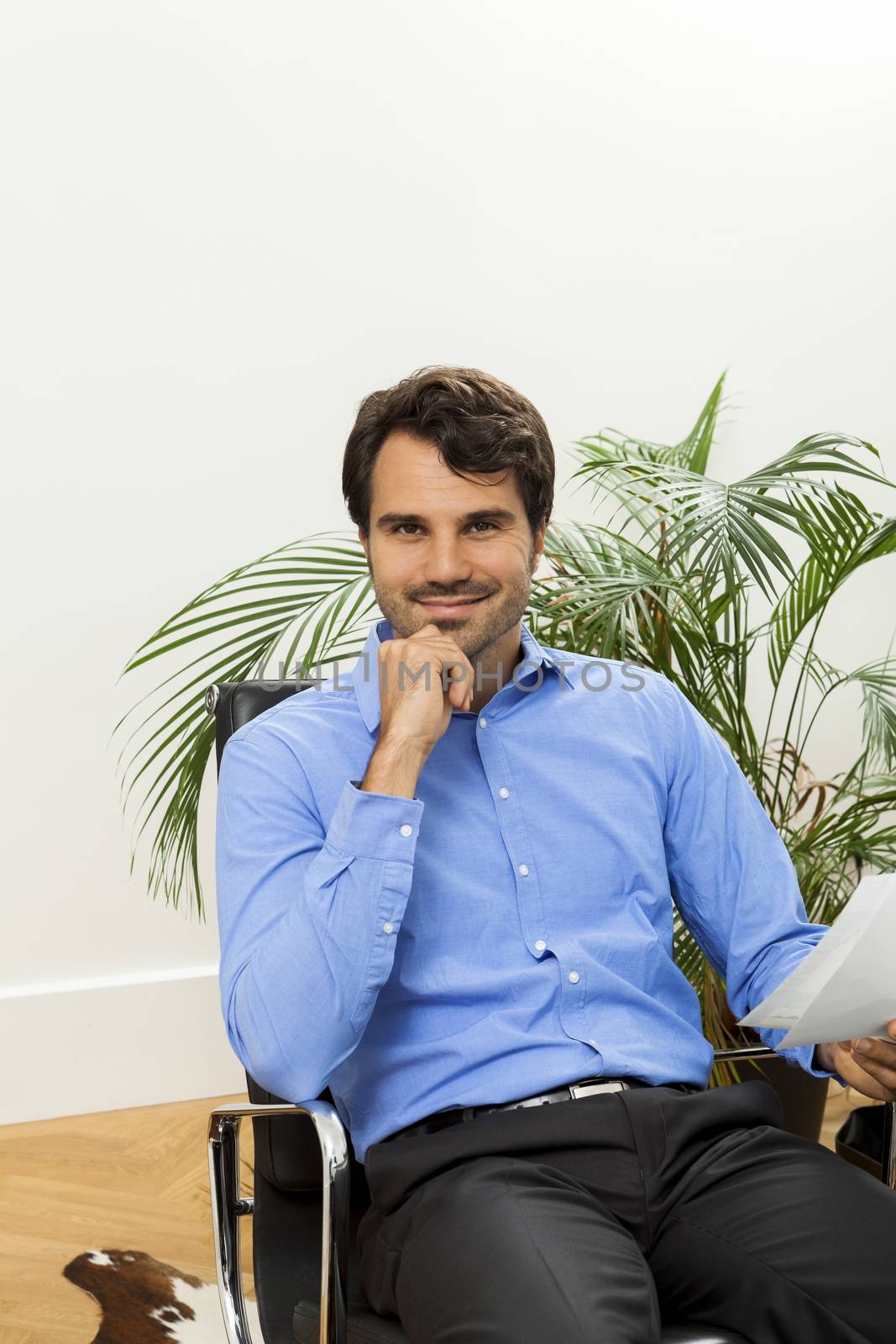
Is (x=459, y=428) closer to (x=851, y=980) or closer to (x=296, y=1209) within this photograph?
(x=851, y=980)

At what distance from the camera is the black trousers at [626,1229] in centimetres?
106

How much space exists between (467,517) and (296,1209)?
2.88ft

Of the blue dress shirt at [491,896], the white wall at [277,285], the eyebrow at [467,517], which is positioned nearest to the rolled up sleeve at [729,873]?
the blue dress shirt at [491,896]

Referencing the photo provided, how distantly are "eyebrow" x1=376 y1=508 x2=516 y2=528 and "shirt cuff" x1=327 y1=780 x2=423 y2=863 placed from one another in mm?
402

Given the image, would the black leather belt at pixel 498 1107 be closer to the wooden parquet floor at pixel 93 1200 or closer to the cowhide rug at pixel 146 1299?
the cowhide rug at pixel 146 1299

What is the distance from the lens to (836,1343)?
1.11 metres

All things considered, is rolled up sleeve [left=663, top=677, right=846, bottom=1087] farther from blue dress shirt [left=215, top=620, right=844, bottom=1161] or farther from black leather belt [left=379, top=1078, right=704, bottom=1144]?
black leather belt [left=379, top=1078, right=704, bottom=1144]

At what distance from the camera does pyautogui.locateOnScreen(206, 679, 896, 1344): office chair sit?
117 cm

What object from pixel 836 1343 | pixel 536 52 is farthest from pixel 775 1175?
pixel 536 52

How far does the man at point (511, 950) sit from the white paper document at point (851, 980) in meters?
0.14

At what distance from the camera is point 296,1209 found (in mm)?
1491

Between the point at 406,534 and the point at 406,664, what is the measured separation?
8.9 inches

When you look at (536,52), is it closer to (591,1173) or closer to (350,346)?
(350,346)

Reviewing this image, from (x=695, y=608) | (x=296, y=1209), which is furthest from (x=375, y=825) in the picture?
(x=695, y=608)
